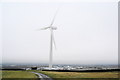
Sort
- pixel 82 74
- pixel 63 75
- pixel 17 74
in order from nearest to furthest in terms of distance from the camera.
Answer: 1. pixel 63 75
2. pixel 82 74
3. pixel 17 74

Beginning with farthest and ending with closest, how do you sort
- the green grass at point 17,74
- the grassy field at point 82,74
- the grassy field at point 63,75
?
1. the green grass at point 17,74
2. the grassy field at point 82,74
3. the grassy field at point 63,75

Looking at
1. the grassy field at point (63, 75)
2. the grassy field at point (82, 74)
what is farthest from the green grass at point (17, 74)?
the grassy field at point (82, 74)

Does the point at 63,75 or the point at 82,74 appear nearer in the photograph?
the point at 63,75

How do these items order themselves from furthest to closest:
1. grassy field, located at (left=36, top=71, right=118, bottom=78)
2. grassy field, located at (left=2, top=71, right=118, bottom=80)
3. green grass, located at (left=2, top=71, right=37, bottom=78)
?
green grass, located at (left=2, top=71, right=37, bottom=78) < grassy field, located at (left=36, top=71, right=118, bottom=78) < grassy field, located at (left=2, top=71, right=118, bottom=80)

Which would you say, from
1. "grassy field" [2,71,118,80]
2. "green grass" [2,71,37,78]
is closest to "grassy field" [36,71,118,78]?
"grassy field" [2,71,118,80]

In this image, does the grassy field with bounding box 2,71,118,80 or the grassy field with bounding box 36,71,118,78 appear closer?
the grassy field with bounding box 2,71,118,80

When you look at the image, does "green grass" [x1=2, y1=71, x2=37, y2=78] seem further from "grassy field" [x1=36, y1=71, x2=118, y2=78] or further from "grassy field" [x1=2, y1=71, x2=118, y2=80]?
"grassy field" [x1=36, y1=71, x2=118, y2=78]

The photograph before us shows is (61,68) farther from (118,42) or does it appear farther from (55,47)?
(118,42)

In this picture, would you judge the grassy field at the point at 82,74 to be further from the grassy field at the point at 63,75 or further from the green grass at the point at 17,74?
the green grass at the point at 17,74

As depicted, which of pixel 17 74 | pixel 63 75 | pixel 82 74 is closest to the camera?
pixel 63 75

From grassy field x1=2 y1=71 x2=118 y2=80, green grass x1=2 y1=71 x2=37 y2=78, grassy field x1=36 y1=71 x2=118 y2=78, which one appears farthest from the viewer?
green grass x1=2 y1=71 x2=37 y2=78

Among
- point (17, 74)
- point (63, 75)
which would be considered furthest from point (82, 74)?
point (17, 74)

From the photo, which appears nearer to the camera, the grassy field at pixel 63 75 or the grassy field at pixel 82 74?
the grassy field at pixel 63 75

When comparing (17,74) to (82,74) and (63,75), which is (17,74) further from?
(82,74)
